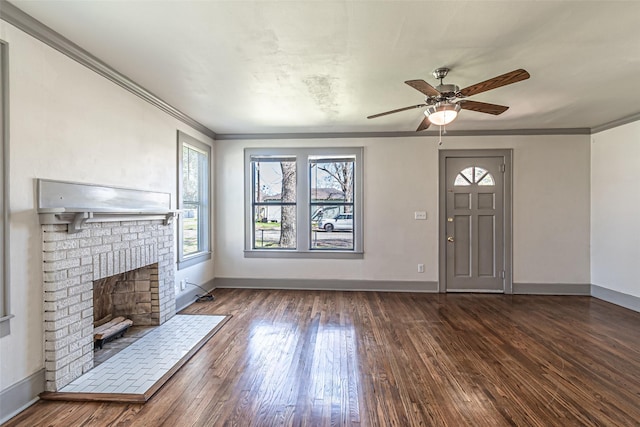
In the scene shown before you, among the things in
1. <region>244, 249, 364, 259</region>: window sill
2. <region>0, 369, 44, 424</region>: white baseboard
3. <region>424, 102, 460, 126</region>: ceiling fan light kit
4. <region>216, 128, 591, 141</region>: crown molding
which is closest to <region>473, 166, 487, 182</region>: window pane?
<region>216, 128, 591, 141</region>: crown molding

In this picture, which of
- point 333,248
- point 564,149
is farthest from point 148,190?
point 564,149

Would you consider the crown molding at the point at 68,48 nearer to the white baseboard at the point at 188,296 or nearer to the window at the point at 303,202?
the window at the point at 303,202

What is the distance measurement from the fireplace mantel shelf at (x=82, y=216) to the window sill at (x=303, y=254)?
2254mm

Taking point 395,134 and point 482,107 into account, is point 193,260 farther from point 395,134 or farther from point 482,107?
point 482,107

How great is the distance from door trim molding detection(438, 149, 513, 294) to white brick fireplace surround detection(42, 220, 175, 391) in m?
4.33

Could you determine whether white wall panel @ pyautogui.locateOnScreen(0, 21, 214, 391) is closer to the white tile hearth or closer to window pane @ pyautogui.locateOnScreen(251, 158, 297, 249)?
the white tile hearth

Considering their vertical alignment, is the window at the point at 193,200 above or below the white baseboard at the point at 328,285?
above

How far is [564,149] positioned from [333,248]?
4.05m

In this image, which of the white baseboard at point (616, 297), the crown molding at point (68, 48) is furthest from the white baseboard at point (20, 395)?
the white baseboard at point (616, 297)

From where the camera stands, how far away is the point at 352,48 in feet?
8.03

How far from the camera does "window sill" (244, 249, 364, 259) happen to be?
5.19 m

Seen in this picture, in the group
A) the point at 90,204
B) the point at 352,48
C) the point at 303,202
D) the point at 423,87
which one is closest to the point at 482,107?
the point at 423,87

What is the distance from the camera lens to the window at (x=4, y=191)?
1.98 m

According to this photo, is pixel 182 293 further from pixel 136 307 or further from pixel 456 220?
pixel 456 220
